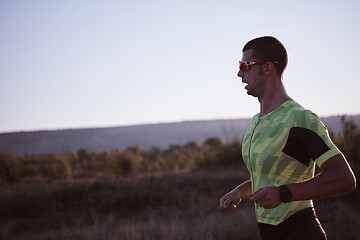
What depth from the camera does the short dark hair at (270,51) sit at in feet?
8.44

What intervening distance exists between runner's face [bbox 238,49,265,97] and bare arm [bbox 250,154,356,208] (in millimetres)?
676

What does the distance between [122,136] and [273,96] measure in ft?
317

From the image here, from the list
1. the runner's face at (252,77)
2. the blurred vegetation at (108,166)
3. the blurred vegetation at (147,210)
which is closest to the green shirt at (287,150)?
the runner's face at (252,77)

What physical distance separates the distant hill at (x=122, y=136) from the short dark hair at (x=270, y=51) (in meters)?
61.8

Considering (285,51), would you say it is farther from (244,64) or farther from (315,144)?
(315,144)

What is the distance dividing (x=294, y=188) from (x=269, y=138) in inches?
15.7

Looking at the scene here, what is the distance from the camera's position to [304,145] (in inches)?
89.1

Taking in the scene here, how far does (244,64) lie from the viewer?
2.65 metres

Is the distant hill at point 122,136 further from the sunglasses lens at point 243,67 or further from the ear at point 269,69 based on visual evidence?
the ear at point 269,69

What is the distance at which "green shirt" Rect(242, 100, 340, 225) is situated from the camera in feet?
7.27

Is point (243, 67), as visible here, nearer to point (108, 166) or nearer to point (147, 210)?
point (147, 210)

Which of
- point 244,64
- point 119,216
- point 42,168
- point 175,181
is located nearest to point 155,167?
point 42,168

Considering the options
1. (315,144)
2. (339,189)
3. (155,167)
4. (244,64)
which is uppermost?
(244,64)

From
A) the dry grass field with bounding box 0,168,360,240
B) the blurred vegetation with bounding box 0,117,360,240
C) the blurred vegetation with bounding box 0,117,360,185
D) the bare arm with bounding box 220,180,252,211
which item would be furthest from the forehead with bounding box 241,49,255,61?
the blurred vegetation with bounding box 0,117,360,185
